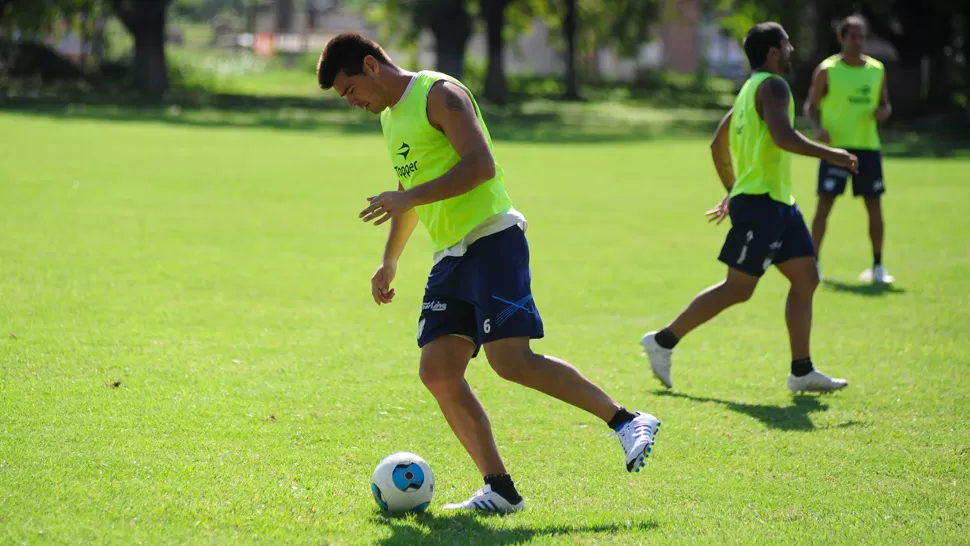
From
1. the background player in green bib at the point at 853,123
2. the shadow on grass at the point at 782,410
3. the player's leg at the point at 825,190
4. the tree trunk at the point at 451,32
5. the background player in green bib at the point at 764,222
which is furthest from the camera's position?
the tree trunk at the point at 451,32

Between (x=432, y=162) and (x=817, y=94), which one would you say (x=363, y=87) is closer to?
(x=432, y=162)

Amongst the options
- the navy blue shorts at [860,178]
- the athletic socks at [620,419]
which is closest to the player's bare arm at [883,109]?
the navy blue shorts at [860,178]

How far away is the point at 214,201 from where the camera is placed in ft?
53.2

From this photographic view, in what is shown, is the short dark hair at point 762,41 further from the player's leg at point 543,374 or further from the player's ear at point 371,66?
the player's ear at point 371,66

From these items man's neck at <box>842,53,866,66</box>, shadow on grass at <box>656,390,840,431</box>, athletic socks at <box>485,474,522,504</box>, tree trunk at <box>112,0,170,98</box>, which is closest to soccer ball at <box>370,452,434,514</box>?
athletic socks at <box>485,474,522,504</box>

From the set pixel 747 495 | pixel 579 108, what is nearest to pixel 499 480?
pixel 747 495

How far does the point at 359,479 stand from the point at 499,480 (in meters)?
0.76

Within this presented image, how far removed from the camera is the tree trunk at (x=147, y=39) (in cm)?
4281

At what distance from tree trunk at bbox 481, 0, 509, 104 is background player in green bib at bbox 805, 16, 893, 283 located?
3483 cm

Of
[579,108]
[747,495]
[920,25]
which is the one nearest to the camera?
[747,495]

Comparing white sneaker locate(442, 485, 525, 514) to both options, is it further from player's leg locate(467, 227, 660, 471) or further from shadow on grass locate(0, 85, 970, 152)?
shadow on grass locate(0, 85, 970, 152)

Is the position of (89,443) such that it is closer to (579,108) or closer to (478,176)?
(478,176)

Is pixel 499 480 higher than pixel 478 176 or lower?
lower

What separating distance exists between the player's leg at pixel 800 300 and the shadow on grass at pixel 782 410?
12 centimetres
